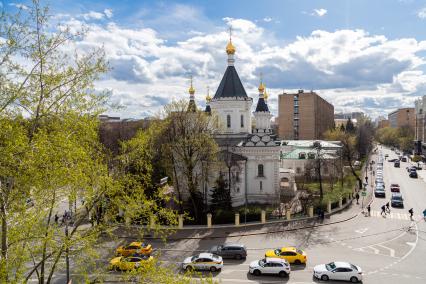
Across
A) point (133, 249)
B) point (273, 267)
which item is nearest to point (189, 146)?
point (133, 249)

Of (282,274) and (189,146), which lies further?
(189,146)

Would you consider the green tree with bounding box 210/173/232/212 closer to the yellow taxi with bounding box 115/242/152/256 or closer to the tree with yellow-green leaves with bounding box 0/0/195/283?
the yellow taxi with bounding box 115/242/152/256

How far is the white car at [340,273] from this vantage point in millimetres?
16984

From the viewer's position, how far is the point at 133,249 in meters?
20.7

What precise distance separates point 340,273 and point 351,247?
622 cm

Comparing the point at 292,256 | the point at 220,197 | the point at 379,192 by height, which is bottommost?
the point at 292,256

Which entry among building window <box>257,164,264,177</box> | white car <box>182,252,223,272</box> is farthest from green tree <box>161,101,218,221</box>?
white car <box>182,252,223,272</box>

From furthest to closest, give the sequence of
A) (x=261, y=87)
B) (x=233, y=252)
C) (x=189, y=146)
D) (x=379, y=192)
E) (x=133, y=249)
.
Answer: (x=261, y=87) → (x=379, y=192) → (x=189, y=146) → (x=133, y=249) → (x=233, y=252)

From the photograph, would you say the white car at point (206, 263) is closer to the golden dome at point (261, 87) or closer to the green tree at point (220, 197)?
the green tree at point (220, 197)

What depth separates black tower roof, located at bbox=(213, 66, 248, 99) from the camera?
130ft

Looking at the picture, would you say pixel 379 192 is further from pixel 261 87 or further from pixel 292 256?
pixel 292 256

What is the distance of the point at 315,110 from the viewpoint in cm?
9050

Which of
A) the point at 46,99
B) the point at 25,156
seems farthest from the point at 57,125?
the point at 25,156

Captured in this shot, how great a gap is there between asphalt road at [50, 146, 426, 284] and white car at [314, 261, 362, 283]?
1.82ft
